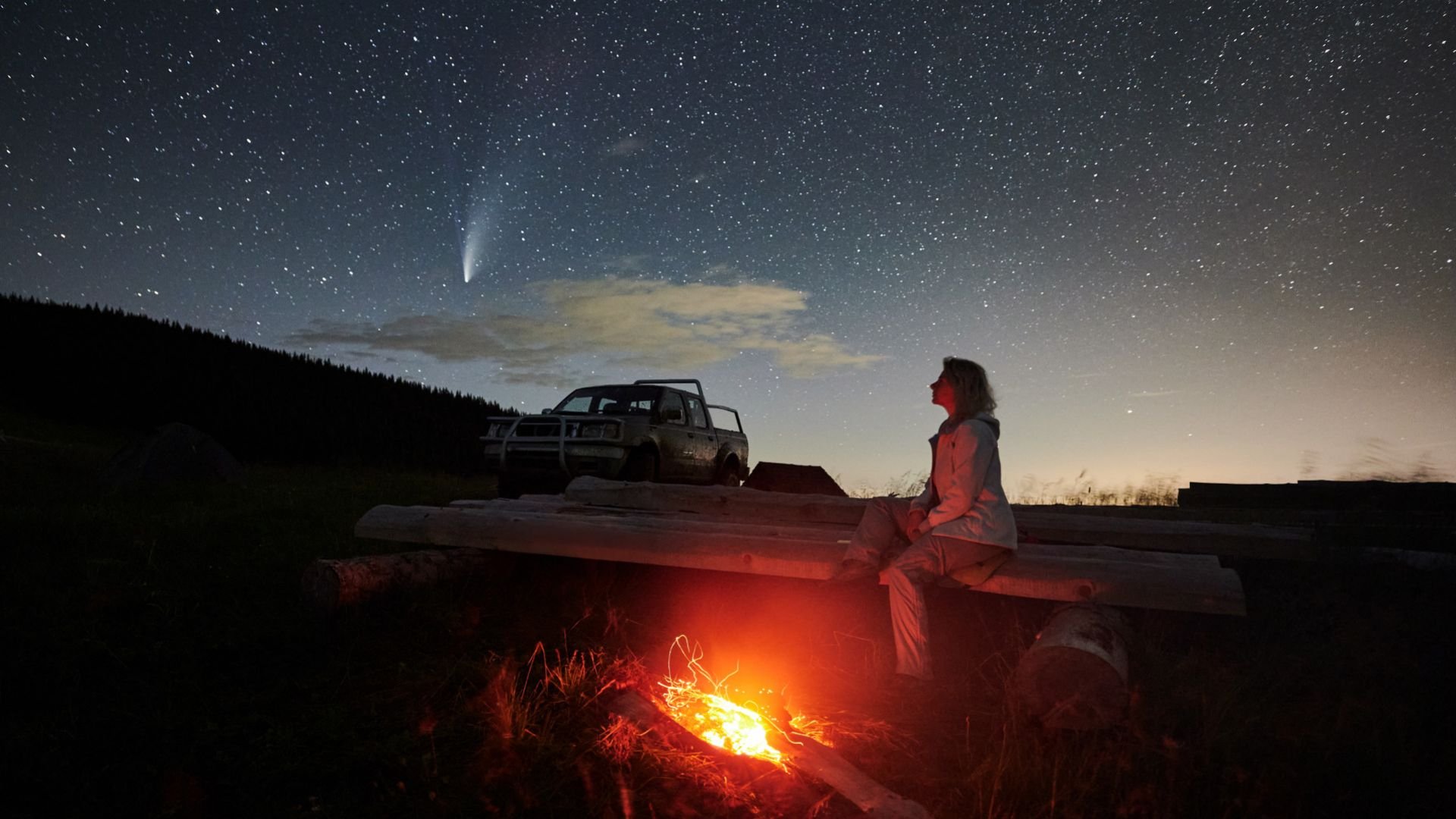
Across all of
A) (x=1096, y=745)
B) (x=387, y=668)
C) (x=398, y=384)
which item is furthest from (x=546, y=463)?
(x=398, y=384)

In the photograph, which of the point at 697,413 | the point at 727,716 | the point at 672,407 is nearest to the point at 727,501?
the point at 727,716

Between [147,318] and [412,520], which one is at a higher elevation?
[147,318]

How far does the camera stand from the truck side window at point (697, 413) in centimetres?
1277

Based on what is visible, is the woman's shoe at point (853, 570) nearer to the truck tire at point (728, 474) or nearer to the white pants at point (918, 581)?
the white pants at point (918, 581)

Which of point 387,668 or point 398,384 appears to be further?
point 398,384

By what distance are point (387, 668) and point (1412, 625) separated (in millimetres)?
7432

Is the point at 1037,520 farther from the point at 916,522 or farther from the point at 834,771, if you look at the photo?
the point at 834,771

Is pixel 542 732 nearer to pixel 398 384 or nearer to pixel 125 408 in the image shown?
pixel 125 408

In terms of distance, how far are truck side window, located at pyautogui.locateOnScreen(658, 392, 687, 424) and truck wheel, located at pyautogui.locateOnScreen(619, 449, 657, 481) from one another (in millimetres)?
707

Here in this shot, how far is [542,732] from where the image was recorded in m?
3.70

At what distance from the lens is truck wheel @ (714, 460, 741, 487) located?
45.4ft

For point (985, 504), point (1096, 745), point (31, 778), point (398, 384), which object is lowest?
point (31, 778)

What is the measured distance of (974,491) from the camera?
4.20 m

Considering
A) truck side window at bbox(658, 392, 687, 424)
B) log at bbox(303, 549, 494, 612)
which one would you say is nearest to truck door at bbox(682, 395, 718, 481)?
truck side window at bbox(658, 392, 687, 424)
